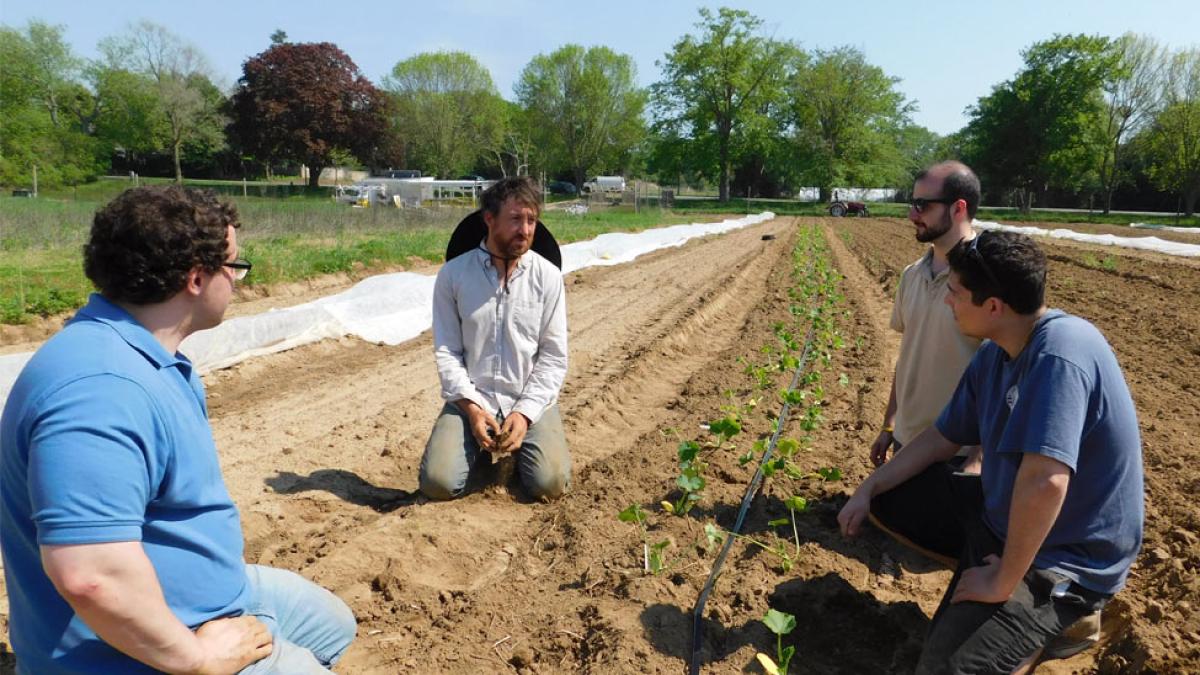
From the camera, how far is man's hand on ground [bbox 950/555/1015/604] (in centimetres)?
226

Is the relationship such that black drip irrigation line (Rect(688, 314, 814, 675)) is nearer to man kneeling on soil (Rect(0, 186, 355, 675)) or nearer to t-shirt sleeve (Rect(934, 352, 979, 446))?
t-shirt sleeve (Rect(934, 352, 979, 446))

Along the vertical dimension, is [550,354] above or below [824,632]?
above

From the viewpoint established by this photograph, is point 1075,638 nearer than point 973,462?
Yes

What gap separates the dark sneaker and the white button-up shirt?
8.41ft

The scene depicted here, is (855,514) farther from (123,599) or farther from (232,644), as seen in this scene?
(123,599)

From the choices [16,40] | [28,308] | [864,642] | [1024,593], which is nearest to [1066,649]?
[1024,593]

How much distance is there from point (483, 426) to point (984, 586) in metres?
2.47

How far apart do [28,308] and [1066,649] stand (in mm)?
8894

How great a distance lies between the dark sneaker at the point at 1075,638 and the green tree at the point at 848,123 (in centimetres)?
5145

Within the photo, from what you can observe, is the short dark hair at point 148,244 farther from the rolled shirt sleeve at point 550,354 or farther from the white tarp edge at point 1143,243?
the white tarp edge at point 1143,243

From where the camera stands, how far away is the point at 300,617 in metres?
2.32

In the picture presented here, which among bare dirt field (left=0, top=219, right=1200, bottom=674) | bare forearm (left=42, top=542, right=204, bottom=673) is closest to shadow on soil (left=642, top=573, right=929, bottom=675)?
bare dirt field (left=0, top=219, right=1200, bottom=674)

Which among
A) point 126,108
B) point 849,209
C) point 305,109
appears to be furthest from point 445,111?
point 849,209

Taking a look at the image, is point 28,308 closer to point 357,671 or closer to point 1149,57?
point 357,671
